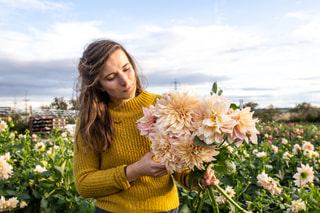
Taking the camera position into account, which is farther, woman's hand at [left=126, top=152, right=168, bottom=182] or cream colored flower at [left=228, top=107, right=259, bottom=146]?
woman's hand at [left=126, top=152, right=168, bottom=182]

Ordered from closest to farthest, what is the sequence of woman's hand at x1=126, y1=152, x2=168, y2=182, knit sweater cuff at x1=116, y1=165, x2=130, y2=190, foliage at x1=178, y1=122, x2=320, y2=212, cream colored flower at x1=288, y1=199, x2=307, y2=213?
woman's hand at x1=126, y1=152, x2=168, y2=182
knit sweater cuff at x1=116, y1=165, x2=130, y2=190
cream colored flower at x1=288, y1=199, x2=307, y2=213
foliage at x1=178, y1=122, x2=320, y2=212

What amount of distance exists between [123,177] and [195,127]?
0.53m

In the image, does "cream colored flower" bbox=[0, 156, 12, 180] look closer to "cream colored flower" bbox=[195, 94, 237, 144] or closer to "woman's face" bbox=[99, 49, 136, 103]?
"woman's face" bbox=[99, 49, 136, 103]

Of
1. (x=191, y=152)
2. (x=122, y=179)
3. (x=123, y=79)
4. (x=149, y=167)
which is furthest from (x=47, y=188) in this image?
(x=191, y=152)

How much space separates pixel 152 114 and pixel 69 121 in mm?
11883

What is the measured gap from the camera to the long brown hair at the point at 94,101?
1.35 m

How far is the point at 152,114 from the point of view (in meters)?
0.89

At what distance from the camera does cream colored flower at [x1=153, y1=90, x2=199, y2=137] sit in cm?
82

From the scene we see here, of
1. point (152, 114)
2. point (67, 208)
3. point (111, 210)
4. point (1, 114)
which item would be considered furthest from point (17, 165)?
point (1, 114)

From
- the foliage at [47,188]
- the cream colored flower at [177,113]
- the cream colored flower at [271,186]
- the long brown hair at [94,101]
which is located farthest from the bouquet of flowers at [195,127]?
the foliage at [47,188]

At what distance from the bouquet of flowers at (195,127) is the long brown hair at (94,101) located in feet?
1.78

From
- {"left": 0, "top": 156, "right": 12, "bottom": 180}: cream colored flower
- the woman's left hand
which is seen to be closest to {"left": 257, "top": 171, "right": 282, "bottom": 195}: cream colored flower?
the woman's left hand

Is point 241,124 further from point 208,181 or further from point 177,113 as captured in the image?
point 208,181

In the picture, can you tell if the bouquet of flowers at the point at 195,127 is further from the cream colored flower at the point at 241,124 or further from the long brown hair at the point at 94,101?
the long brown hair at the point at 94,101
